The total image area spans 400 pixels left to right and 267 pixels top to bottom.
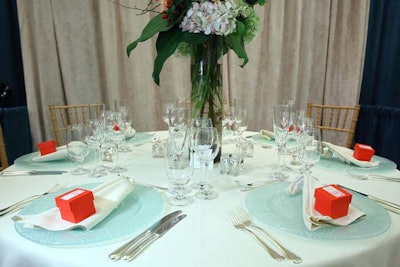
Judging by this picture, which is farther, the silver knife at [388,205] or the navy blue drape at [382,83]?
the navy blue drape at [382,83]

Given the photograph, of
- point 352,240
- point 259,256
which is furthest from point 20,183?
point 352,240

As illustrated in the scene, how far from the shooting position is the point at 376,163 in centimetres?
112

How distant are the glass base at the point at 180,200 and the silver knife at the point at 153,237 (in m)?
0.07

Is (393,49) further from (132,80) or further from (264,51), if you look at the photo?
(132,80)

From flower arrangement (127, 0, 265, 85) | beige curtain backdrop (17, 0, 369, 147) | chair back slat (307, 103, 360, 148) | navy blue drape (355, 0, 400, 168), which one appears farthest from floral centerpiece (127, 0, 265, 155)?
navy blue drape (355, 0, 400, 168)

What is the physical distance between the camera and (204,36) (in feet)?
3.34

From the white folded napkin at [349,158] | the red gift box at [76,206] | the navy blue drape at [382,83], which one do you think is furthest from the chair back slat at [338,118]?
the red gift box at [76,206]

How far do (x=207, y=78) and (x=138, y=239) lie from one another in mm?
706

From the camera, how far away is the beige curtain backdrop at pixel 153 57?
2.27 metres

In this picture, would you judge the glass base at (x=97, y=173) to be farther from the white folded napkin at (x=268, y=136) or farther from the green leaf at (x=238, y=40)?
the white folded napkin at (x=268, y=136)

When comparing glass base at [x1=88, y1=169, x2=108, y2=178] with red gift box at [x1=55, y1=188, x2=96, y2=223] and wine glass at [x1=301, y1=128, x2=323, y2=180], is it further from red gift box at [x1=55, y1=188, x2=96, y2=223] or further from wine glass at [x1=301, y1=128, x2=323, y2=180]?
wine glass at [x1=301, y1=128, x2=323, y2=180]

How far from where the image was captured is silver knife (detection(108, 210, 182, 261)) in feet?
1.89

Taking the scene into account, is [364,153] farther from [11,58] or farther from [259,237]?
[11,58]

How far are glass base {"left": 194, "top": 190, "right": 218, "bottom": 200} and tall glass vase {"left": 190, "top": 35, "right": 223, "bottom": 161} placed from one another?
0.37 m
